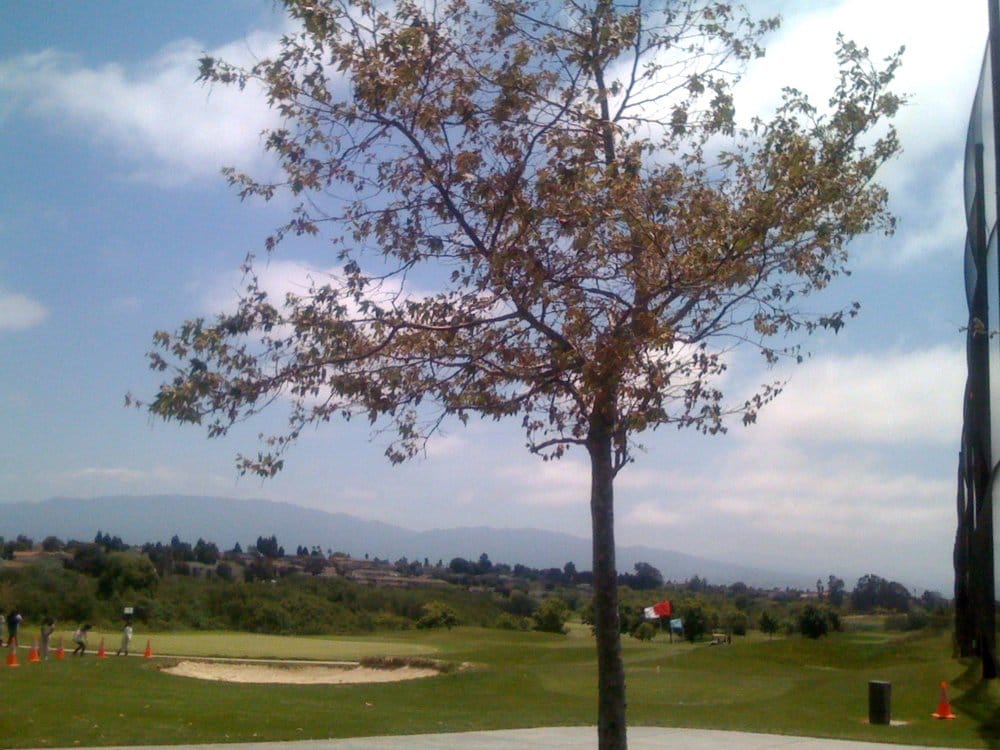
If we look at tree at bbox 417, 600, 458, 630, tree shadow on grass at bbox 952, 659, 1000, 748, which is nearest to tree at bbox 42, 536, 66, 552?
tree at bbox 417, 600, 458, 630

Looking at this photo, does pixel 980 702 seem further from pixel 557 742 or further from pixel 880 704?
pixel 557 742

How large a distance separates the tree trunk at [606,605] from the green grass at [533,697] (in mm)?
9871

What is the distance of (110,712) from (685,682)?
47.6ft

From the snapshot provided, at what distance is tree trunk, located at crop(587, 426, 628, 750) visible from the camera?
893 centimetres

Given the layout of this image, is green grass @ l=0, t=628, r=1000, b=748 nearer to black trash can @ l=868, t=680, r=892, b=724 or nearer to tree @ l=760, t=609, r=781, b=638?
black trash can @ l=868, t=680, r=892, b=724

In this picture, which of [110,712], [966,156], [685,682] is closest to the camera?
[110,712]

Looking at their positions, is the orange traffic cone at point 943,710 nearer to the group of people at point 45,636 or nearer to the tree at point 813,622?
the tree at point 813,622

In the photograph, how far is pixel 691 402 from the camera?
956 centimetres

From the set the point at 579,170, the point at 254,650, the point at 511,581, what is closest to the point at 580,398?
the point at 579,170

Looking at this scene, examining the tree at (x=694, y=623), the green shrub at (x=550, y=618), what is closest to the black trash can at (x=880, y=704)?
the tree at (x=694, y=623)

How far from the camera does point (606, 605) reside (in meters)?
9.09

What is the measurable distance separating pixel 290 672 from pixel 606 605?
28896 millimetres

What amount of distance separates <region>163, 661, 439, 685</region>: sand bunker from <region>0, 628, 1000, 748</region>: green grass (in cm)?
152

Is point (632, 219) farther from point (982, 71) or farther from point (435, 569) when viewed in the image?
point (435, 569)
